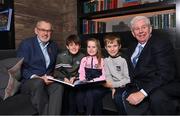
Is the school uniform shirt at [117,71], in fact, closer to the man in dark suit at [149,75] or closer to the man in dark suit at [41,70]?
the man in dark suit at [149,75]

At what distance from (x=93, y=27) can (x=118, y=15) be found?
0.44 metres

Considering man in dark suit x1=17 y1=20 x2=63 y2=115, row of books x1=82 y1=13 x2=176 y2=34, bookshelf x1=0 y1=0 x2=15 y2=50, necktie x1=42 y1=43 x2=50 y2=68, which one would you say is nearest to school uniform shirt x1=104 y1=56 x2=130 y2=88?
man in dark suit x1=17 y1=20 x2=63 y2=115

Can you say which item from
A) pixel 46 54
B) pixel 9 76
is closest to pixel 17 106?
pixel 9 76

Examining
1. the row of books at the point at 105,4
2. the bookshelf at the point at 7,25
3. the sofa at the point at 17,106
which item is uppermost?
the row of books at the point at 105,4

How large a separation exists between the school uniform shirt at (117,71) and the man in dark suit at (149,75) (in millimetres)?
143

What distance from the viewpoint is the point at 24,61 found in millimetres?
2602

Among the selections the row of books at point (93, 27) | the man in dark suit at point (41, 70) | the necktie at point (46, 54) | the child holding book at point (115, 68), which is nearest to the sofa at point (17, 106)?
the man in dark suit at point (41, 70)

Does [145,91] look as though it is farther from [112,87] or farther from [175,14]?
[175,14]

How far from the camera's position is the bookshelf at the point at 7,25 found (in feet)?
11.4

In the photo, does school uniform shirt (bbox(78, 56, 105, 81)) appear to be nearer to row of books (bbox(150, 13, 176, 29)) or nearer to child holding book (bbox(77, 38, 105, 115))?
child holding book (bbox(77, 38, 105, 115))

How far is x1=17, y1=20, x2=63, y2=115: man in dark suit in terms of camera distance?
226 centimetres

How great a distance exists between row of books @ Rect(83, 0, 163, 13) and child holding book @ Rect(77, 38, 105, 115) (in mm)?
1105

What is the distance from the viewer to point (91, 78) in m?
2.58

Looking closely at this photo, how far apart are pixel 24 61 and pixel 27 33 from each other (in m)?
1.28
